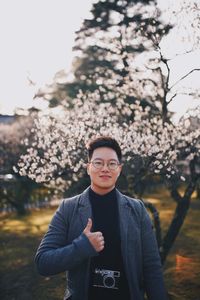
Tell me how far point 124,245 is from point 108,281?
0.28 meters

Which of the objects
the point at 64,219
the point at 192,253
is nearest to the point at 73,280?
the point at 64,219

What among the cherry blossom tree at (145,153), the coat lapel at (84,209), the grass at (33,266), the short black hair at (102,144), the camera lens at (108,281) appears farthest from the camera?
the cherry blossom tree at (145,153)

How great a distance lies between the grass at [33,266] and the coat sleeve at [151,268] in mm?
4532

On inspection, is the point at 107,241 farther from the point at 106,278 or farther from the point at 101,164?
the point at 101,164

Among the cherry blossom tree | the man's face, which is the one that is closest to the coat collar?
the man's face

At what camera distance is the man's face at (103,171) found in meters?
2.64

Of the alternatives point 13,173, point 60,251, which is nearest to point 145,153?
point 60,251

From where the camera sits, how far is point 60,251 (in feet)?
7.76

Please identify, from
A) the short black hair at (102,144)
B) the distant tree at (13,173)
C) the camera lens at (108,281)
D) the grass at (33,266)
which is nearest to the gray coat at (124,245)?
the camera lens at (108,281)

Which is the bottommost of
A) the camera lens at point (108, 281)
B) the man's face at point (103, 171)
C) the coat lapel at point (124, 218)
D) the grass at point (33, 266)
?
the grass at point (33, 266)

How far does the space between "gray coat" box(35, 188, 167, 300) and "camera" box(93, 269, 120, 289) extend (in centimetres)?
7

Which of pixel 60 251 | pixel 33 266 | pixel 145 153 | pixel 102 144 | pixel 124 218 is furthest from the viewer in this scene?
pixel 33 266

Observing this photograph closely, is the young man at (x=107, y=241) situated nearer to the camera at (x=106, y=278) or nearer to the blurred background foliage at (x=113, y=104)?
the camera at (x=106, y=278)

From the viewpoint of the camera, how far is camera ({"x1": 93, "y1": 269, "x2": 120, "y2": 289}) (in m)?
2.50
